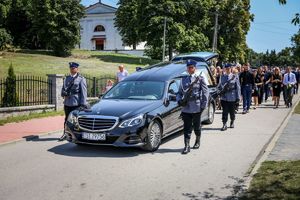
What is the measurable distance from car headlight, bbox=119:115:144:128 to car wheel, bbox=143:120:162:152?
284mm

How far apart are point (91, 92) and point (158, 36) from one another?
34.1 m

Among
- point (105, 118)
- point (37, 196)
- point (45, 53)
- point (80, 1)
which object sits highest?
point (80, 1)

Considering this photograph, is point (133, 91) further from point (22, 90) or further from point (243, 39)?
point (243, 39)

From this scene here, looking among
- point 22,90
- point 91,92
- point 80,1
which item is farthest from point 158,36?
point 22,90

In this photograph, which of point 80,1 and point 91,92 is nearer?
point 91,92

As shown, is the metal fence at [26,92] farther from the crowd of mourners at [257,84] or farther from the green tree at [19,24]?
the green tree at [19,24]

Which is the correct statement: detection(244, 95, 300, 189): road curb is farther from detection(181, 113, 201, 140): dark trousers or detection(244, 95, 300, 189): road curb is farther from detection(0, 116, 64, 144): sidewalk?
detection(0, 116, 64, 144): sidewalk

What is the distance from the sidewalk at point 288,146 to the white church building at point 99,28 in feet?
266

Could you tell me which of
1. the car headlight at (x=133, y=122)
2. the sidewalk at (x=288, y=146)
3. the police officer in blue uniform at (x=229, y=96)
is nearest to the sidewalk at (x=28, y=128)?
the car headlight at (x=133, y=122)

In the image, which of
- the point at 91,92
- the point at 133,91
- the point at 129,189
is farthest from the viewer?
the point at 91,92

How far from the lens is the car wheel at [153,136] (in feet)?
32.5

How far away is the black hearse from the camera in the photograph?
967 centimetres

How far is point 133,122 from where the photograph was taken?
9.74 m

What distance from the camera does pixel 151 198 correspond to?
6645 millimetres
